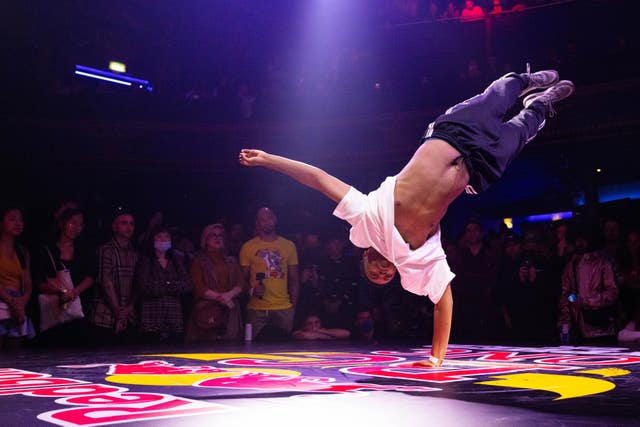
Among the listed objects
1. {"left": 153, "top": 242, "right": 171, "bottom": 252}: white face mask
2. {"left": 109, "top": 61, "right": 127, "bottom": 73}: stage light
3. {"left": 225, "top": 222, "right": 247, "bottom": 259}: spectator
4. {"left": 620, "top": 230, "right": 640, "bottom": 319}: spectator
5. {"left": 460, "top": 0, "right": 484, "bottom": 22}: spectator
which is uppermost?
{"left": 460, "top": 0, "right": 484, "bottom": 22}: spectator

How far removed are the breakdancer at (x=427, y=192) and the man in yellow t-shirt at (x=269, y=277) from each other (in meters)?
2.99

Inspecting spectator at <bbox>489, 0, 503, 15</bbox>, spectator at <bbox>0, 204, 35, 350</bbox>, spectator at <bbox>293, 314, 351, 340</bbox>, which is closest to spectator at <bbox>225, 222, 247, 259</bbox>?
spectator at <bbox>293, 314, 351, 340</bbox>

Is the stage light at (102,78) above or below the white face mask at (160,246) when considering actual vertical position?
above

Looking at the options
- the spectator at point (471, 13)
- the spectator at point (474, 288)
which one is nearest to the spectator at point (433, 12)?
the spectator at point (471, 13)

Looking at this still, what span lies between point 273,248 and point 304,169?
11.5 feet

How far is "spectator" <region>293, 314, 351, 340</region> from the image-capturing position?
7.07 metres

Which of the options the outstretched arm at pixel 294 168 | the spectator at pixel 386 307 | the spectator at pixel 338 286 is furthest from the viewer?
the spectator at pixel 386 307

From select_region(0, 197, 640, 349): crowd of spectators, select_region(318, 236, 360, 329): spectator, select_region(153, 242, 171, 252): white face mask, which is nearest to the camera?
select_region(0, 197, 640, 349): crowd of spectators

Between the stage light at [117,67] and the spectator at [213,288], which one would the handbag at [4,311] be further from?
the stage light at [117,67]

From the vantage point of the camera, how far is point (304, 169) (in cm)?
341

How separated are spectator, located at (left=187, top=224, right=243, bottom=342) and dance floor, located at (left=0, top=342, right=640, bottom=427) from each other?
1885 millimetres

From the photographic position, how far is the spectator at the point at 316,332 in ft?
23.2

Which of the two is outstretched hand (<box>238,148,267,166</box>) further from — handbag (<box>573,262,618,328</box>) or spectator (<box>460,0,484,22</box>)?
spectator (<box>460,0,484,22</box>)

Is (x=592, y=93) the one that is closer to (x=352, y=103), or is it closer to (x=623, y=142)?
(x=623, y=142)
